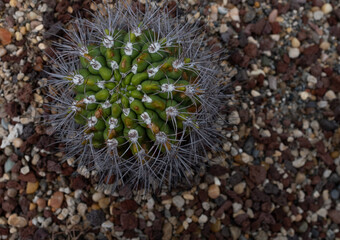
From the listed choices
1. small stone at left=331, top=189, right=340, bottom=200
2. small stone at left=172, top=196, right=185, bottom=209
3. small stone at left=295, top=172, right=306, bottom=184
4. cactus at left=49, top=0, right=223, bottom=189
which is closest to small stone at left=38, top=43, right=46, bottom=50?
cactus at left=49, top=0, right=223, bottom=189

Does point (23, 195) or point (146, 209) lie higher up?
point (146, 209)

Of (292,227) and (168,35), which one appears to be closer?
(168,35)

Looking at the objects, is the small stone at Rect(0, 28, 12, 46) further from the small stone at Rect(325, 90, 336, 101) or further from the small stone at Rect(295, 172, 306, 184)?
the small stone at Rect(325, 90, 336, 101)

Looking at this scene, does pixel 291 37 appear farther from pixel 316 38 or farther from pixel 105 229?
pixel 105 229

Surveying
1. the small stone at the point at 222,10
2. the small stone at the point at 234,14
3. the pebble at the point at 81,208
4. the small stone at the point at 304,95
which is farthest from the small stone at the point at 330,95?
the pebble at the point at 81,208

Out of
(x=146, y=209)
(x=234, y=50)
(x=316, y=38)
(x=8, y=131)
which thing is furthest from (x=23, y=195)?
(x=316, y=38)

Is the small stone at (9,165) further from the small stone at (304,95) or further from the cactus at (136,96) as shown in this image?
the small stone at (304,95)
